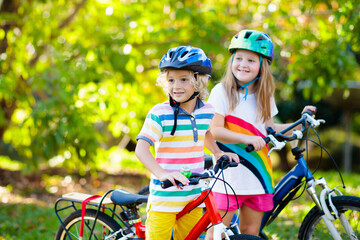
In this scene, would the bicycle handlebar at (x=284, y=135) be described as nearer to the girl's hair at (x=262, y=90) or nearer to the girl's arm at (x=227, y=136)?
the girl's arm at (x=227, y=136)

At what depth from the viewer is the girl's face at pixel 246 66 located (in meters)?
2.83

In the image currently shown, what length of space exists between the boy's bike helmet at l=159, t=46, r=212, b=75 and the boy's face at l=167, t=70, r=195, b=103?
6 cm

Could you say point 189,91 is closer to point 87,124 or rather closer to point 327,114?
point 87,124

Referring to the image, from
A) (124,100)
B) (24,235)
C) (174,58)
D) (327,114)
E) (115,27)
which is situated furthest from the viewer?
(327,114)

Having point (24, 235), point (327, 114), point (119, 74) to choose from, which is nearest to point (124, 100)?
point (119, 74)

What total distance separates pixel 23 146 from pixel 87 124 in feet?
4.70

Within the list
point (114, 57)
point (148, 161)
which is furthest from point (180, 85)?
point (114, 57)

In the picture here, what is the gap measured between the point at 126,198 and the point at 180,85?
0.85 m

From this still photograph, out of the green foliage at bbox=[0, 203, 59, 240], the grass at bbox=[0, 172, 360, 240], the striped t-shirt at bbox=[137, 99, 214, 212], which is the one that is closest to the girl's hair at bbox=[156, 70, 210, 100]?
the striped t-shirt at bbox=[137, 99, 214, 212]

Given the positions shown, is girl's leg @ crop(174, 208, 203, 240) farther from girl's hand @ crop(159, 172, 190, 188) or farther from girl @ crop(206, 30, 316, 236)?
girl's hand @ crop(159, 172, 190, 188)

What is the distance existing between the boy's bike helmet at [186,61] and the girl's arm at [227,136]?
469mm

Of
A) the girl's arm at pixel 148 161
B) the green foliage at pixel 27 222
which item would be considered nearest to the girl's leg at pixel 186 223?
the girl's arm at pixel 148 161

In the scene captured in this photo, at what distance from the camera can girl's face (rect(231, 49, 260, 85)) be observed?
283 cm

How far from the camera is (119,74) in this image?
6.39 meters
